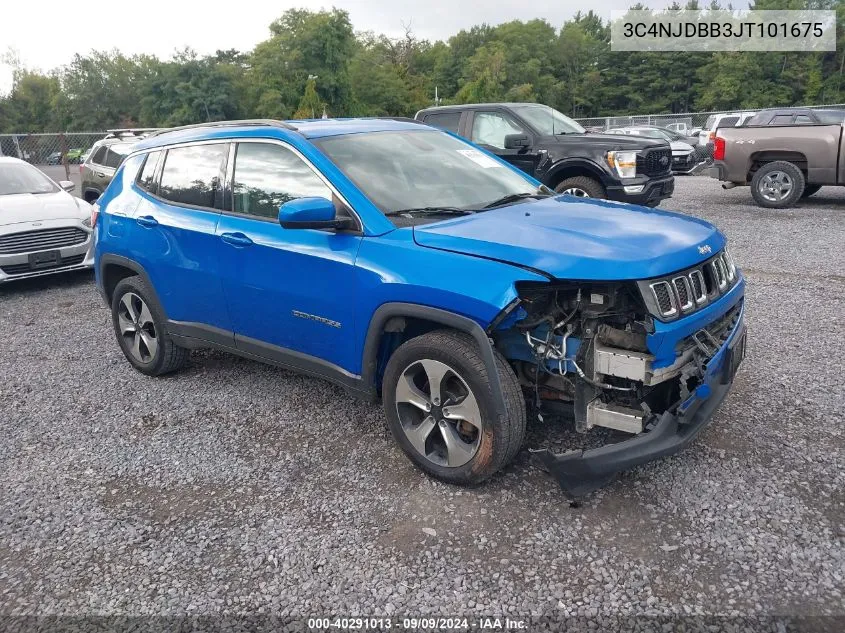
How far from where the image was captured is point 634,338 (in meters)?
2.98

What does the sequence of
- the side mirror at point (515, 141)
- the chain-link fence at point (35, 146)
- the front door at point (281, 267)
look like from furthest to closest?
1. the chain-link fence at point (35, 146)
2. the side mirror at point (515, 141)
3. the front door at point (281, 267)

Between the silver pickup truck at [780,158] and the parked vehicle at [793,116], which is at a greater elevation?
the parked vehicle at [793,116]

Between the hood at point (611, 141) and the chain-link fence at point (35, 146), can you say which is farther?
the chain-link fence at point (35, 146)

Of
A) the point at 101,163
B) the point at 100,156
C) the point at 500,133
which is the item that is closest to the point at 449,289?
the point at 500,133

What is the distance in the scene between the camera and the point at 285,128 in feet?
13.0

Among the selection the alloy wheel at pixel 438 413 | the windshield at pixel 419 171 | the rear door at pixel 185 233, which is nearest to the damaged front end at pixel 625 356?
the alloy wheel at pixel 438 413

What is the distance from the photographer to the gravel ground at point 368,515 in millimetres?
2635

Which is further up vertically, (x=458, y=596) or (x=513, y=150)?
(x=513, y=150)

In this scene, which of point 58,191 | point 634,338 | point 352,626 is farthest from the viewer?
point 58,191

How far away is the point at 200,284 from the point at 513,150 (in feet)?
21.2

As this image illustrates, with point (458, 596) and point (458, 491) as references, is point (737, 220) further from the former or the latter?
point (458, 596)

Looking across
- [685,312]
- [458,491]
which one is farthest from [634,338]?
[458,491]

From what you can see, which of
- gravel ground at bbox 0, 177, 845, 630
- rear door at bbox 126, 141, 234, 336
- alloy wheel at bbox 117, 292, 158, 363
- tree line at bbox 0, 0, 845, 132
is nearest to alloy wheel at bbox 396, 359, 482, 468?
gravel ground at bbox 0, 177, 845, 630

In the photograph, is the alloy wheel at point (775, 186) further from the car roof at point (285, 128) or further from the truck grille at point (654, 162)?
the car roof at point (285, 128)
